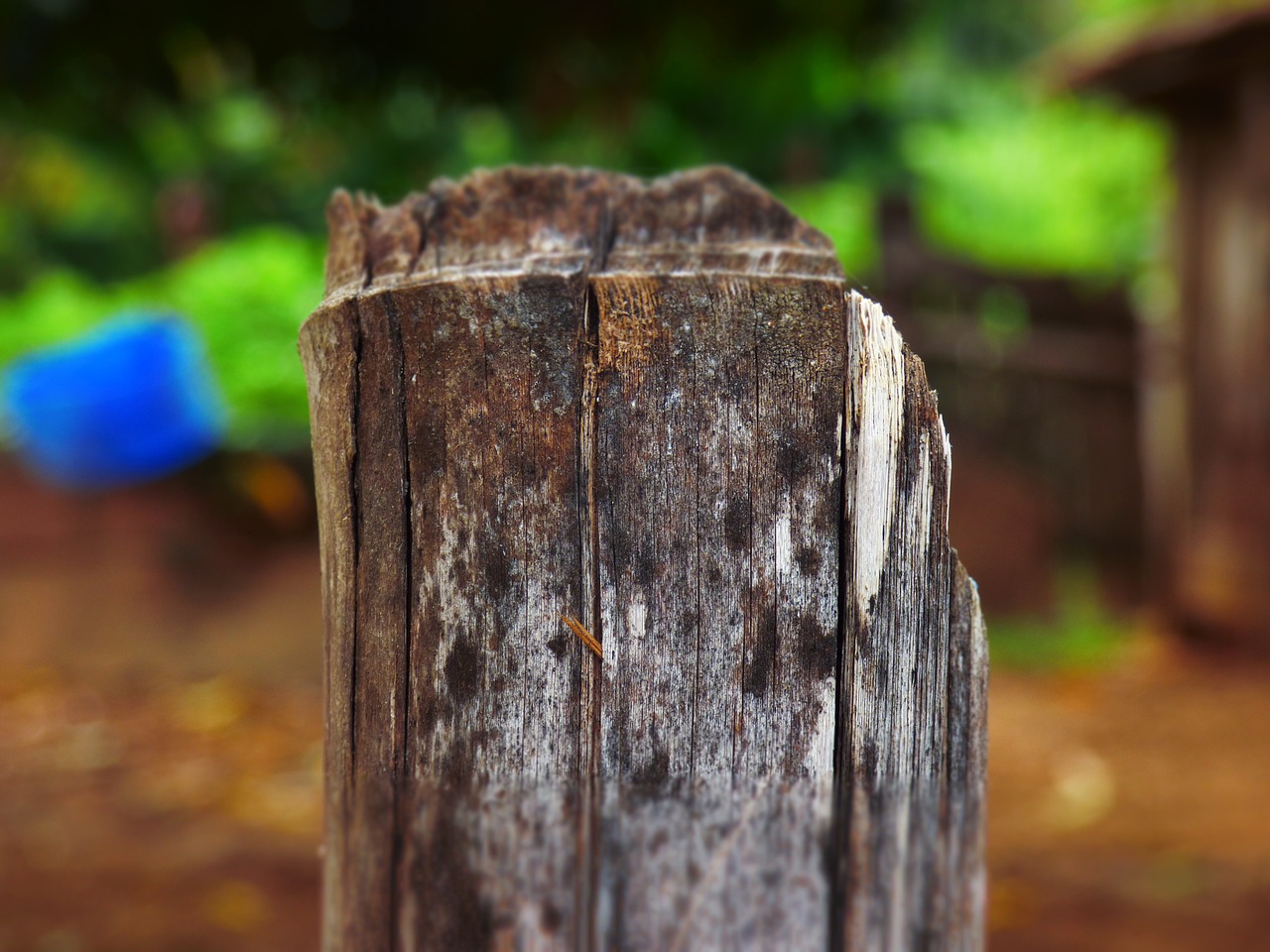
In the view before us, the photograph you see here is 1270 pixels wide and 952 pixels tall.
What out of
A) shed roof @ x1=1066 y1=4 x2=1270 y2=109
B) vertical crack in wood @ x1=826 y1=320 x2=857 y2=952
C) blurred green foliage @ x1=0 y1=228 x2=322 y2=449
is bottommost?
vertical crack in wood @ x1=826 y1=320 x2=857 y2=952

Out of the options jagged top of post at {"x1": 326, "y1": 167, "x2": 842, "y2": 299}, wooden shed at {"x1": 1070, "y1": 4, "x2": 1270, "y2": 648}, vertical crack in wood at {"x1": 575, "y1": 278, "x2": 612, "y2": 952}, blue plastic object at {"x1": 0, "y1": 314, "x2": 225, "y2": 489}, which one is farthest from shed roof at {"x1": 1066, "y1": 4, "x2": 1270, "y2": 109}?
vertical crack in wood at {"x1": 575, "y1": 278, "x2": 612, "y2": 952}

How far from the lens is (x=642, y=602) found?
74cm

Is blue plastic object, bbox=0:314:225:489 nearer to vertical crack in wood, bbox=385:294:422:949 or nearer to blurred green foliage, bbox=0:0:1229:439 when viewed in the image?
blurred green foliage, bbox=0:0:1229:439

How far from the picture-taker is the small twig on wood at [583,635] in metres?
0.74

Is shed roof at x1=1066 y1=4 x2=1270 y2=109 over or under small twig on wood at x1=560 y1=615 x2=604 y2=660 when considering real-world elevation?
over

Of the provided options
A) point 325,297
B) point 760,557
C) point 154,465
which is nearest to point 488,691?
point 760,557

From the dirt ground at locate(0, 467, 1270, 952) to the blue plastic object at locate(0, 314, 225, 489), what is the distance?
0.68 feet

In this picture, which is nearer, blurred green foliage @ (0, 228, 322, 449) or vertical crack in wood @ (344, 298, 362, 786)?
vertical crack in wood @ (344, 298, 362, 786)

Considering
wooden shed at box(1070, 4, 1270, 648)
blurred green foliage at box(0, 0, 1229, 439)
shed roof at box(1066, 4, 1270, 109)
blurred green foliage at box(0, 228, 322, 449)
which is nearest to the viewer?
blurred green foliage at box(0, 0, 1229, 439)

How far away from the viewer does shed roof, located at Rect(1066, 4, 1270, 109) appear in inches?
206

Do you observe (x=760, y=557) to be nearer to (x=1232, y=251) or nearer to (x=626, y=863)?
(x=626, y=863)

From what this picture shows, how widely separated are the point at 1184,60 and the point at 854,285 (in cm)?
569

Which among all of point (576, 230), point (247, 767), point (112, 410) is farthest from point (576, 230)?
point (112, 410)

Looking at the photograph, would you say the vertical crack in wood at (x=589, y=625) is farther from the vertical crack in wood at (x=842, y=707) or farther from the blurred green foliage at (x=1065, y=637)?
the blurred green foliage at (x=1065, y=637)
